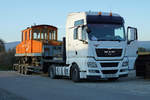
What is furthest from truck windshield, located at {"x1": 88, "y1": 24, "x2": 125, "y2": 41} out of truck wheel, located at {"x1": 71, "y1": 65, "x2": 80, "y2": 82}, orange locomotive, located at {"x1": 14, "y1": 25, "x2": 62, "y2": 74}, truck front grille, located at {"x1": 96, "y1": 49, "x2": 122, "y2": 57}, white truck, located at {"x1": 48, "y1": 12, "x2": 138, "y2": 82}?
orange locomotive, located at {"x1": 14, "y1": 25, "x2": 62, "y2": 74}

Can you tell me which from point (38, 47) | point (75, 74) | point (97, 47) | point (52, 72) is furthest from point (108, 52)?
point (38, 47)

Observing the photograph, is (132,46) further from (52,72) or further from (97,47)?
(52,72)

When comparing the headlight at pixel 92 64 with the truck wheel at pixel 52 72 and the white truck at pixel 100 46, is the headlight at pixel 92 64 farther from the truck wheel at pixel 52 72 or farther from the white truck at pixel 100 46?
the truck wheel at pixel 52 72

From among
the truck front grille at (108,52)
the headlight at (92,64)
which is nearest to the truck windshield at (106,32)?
the truck front grille at (108,52)

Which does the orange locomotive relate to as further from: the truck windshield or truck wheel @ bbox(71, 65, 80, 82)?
the truck windshield

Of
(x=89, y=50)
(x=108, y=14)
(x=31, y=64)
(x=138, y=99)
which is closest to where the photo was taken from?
(x=138, y=99)

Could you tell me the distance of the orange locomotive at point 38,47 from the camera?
1914cm

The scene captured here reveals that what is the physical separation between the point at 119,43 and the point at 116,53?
569 mm

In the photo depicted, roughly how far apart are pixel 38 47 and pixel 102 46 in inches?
294

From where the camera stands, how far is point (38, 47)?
1962 centimetres

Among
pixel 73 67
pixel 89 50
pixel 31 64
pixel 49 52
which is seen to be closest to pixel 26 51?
pixel 31 64

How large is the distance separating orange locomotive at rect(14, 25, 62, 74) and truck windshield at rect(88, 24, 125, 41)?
436cm

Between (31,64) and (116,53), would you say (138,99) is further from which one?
(31,64)

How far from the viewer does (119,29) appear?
14.2 m
